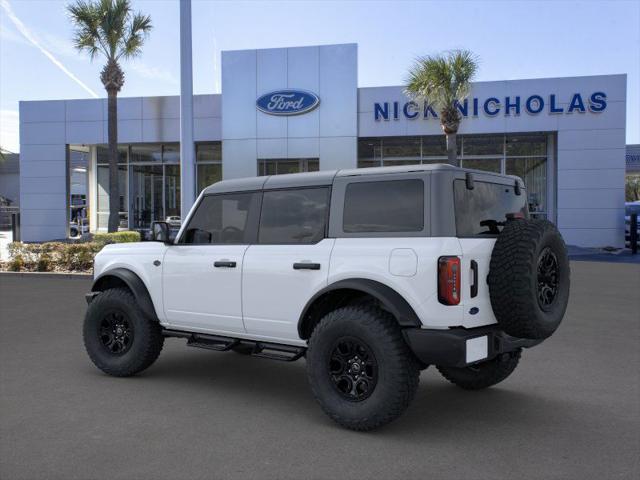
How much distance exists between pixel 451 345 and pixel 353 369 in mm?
790

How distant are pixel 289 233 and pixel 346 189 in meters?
0.62

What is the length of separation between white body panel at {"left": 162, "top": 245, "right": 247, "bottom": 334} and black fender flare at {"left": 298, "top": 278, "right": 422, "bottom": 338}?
39.5 inches

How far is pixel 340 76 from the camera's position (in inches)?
1008

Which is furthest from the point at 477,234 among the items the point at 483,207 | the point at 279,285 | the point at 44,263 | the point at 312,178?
the point at 44,263

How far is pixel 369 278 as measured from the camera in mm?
4617

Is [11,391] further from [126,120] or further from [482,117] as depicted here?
[126,120]

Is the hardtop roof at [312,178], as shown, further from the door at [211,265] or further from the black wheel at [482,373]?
the black wheel at [482,373]

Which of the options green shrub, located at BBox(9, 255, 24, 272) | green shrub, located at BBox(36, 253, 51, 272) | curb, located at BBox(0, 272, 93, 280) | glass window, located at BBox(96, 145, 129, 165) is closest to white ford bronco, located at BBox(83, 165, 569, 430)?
curb, located at BBox(0, 272, 93, 280)

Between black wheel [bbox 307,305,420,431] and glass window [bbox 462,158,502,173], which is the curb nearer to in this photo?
black wheel [bbox 307,305,420,431]

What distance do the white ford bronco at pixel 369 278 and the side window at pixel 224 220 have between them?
1cm

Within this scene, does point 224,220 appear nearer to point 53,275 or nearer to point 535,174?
point 53,275

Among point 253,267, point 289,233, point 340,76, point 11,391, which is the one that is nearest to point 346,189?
point 289,233

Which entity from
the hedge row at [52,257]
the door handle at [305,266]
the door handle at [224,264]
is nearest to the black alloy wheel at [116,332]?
the door handle at [224,264]

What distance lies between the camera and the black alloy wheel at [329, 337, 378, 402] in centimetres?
456
